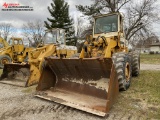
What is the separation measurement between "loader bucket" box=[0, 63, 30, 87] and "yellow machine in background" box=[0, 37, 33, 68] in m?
5.32

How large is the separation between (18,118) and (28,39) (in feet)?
176

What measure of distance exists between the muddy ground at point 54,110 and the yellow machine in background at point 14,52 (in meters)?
8.28

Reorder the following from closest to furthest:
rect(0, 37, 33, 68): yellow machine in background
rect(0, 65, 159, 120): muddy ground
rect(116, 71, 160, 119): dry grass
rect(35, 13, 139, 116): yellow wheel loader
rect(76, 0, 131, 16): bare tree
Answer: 1. rect(0, 65, 159, 120): muddy ground
2. rect(116, 71, 160, 119): dry grass
3. rect(35, 13, 139, 116): yellow wheel loader
4. rect(0, 37, 33, 68): yellow machine in background
5. rect(76, 0, 131, 16): bare tree

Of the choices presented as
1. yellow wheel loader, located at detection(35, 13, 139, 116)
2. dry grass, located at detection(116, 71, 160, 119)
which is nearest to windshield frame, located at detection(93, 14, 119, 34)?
→ yellow wheel loader, located at detection(35, 13, 139, 116)

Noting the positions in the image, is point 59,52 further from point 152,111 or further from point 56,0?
point 56,0

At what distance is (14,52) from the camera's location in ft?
44.8

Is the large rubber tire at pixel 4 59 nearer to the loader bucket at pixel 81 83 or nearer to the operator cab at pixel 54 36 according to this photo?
the operator cab at pixel 54 36

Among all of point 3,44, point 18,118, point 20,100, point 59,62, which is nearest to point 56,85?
point 59,62

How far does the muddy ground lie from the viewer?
3.90m

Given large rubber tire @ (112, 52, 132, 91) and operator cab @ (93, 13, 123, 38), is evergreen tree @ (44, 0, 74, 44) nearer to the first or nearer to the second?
operator cab @ (93, 13, 123, 38)

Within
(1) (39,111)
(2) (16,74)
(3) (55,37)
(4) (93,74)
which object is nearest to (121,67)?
(4) (93,74)

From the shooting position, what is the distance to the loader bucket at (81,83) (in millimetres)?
4073

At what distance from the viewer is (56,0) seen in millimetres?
30828

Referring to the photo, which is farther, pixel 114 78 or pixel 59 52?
pixel 59 52
